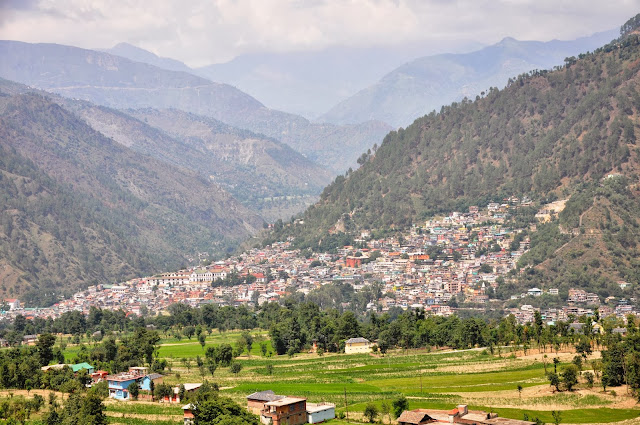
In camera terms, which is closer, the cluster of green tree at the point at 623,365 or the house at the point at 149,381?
the cluster of green tree at the point at 623,365

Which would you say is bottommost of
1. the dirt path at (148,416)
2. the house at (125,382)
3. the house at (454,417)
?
the house at (454,417)

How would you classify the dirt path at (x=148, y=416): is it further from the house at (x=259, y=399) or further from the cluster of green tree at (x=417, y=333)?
the cluster of green tree at (x=417, y=333)

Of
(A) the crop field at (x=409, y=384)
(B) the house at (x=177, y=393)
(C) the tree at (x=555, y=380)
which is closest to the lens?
(A) the crop field at (x=409, y=384)

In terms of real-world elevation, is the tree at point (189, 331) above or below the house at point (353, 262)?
below

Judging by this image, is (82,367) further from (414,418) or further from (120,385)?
(414,418)

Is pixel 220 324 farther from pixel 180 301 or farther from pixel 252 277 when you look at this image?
pixel 252 277

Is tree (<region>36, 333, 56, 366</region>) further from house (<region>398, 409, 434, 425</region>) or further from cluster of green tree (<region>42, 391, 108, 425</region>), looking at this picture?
house (<region>398, 409, 434, 425</region>)

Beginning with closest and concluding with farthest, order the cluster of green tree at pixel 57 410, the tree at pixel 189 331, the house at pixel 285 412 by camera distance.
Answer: the cluster of green tree at pixel 57 410, the house at pixel 285 412, the tree at pixel 189 331

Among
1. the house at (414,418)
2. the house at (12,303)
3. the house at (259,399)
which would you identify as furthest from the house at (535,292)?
the house at (12,303)

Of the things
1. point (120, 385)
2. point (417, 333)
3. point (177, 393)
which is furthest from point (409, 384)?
point (417, 333)
